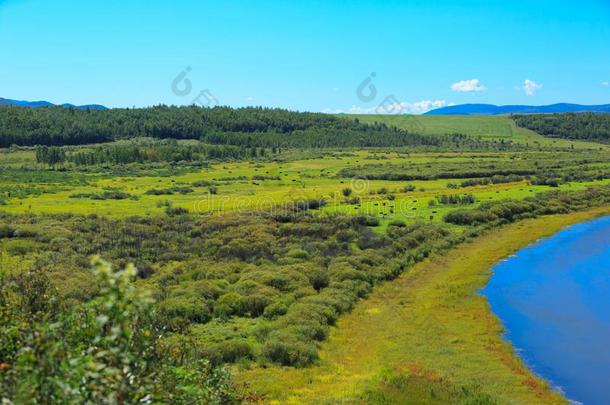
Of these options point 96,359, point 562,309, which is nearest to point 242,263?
point 562,309

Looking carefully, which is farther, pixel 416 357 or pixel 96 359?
pixel 416 357

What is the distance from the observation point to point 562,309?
1387 inches

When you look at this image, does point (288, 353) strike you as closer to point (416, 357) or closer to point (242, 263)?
point (416, 357)

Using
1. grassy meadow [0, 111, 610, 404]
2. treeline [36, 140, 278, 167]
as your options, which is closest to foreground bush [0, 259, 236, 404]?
grassy meadow [0, 111, 610, 404]

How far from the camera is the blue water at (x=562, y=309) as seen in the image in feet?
84.5

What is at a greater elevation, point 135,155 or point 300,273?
point 135,155

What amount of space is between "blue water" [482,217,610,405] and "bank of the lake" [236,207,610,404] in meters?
1.10

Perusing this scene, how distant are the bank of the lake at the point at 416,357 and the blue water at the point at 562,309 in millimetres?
1099

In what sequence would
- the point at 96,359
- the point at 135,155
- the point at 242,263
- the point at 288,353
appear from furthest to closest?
the point at 135,155
the point at 242,263
the point at 288,353
the point at 96,359

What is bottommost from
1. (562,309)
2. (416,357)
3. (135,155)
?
(562,309)

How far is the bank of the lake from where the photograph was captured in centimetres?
2206

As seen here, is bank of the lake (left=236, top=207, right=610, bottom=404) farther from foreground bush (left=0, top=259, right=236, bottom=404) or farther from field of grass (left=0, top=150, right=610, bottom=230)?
field of grass (left=0, top=150, right=610, bottom=230)

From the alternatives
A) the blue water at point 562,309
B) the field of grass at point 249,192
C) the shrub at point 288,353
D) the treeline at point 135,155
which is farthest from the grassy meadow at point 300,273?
the treeline at point 135,155

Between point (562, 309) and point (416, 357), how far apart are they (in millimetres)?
14151
